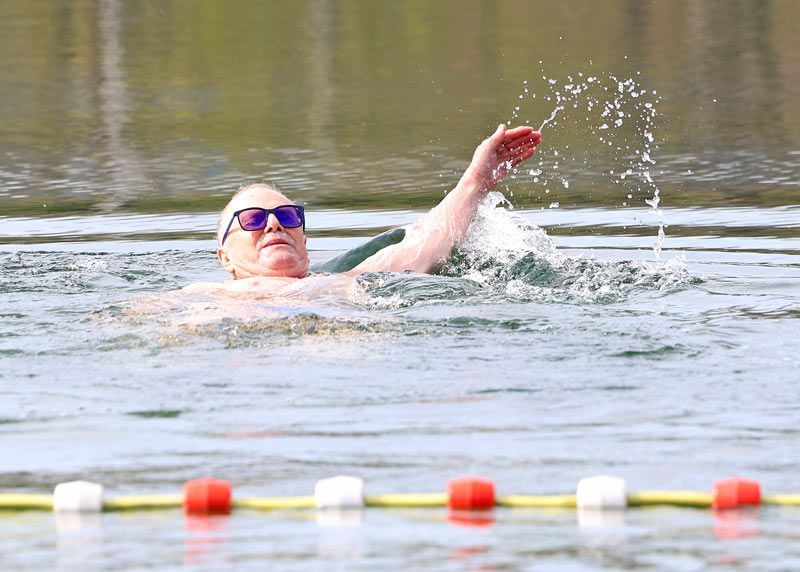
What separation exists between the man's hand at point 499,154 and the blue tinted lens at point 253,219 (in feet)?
3.77

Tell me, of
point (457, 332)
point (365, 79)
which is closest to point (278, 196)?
point (457, 332)

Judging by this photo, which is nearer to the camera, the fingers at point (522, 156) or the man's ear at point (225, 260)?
the fingers at point (522, 156)

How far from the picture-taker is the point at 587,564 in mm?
4379

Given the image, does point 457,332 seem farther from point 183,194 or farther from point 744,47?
point 744,47

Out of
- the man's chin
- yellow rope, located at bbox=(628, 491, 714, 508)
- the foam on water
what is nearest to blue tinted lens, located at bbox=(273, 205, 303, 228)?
the man's chin

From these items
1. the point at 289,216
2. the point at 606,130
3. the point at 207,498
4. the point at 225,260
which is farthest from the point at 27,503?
the point at 606,130

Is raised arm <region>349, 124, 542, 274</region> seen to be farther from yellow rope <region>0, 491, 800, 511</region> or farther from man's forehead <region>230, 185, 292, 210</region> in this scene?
yellow rope <region>0, 491, 800, 511</region>

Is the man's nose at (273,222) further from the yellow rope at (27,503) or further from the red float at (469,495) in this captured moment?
the red float at (469,495)

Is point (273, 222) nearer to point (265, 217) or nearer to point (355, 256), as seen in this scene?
point (265, 217)

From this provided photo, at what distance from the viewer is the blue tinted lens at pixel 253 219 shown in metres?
9.02

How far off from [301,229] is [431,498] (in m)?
4.35

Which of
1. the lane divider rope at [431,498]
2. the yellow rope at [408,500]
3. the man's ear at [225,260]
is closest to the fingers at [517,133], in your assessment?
the man's ear at [225,260]

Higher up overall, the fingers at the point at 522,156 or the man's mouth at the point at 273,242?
the fingers at the point at 522,156

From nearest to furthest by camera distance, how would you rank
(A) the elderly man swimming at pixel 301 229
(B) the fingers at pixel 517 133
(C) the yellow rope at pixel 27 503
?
(C) the yellow rope at pixel 27 503
(B) the fingers at pixel 517 133
(A) the elderly man swimming at pixel 301 229
